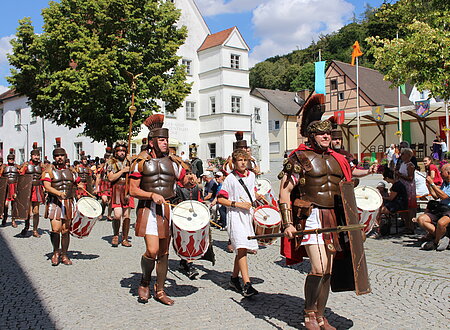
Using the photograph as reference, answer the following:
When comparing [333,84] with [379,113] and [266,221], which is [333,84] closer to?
[379,113]

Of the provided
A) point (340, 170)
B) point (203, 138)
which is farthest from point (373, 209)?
point (203, 138)

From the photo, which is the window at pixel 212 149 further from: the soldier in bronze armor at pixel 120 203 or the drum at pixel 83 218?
the drum at pixel 83 218

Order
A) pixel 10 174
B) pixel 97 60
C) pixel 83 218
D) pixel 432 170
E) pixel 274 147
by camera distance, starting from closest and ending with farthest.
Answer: pixel 83 218
pixel 432 170
pixel 10 174
pixel 97 60
pixel 274 147

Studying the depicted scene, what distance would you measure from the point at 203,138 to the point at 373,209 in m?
28.4

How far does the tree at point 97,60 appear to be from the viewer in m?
18.6

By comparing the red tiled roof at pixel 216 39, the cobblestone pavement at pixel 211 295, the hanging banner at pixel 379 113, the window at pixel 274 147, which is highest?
the red tiled roof at pixel 216 39

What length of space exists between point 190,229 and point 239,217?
788 mm

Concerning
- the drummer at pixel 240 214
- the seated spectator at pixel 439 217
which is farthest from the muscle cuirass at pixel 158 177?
the seated spectator at pixel 439 217

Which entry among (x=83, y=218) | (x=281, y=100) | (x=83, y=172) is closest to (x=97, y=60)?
(x=83, y=172)

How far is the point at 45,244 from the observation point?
32.1ft

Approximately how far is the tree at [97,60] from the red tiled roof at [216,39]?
12.4 m

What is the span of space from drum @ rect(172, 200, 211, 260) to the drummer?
389 mm

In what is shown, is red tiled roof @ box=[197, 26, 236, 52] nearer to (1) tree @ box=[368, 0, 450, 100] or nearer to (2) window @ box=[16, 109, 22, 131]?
(2) window @ box=[16, 109, 22, 131]

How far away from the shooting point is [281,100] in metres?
54.5
